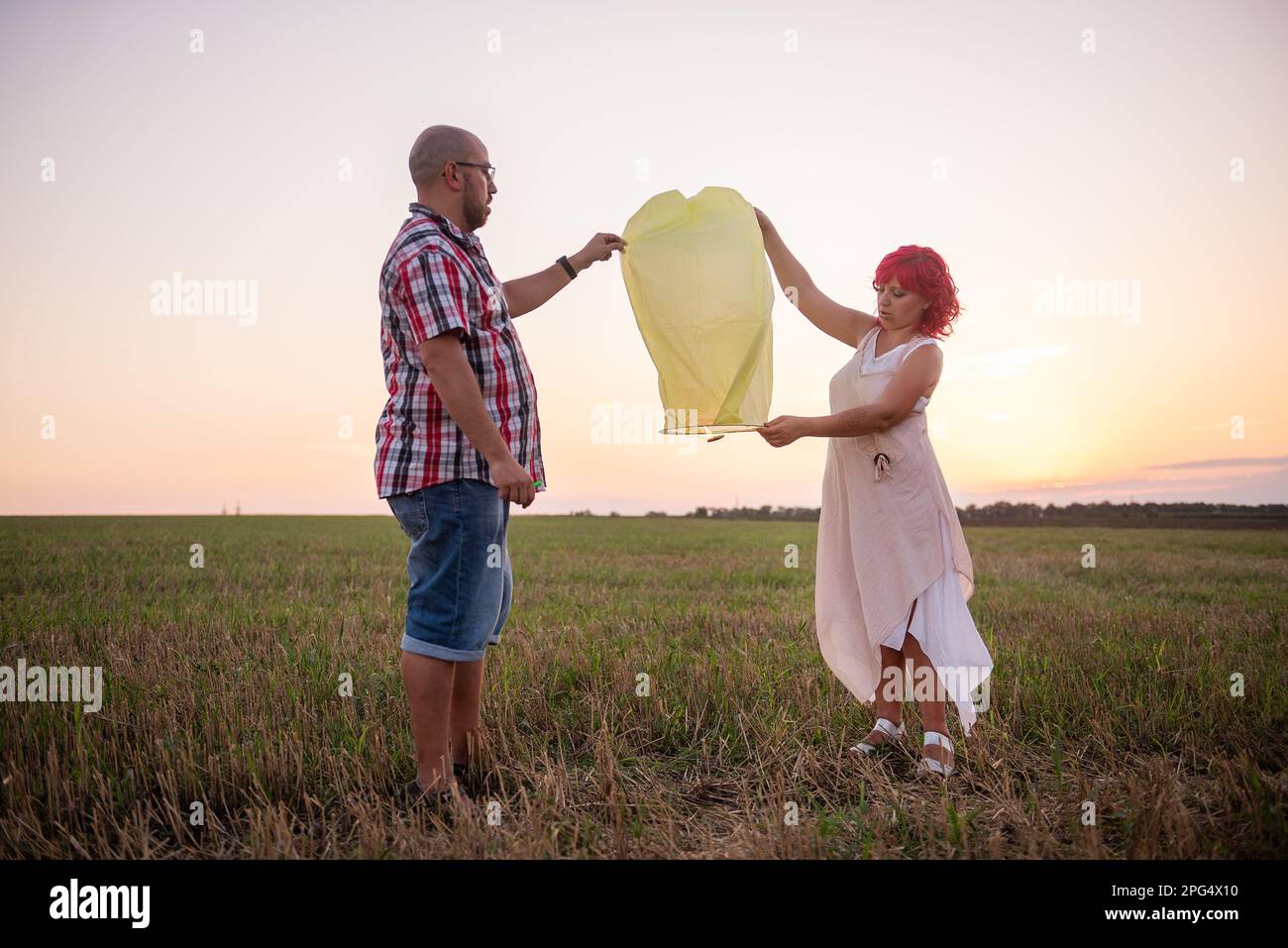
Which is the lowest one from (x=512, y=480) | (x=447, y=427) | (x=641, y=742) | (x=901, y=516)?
(x=641, y=742)

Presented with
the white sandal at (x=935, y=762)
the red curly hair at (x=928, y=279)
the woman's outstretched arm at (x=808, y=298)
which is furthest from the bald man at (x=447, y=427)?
the white sandal at (x=935, y=762)

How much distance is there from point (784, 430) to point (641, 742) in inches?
70.7

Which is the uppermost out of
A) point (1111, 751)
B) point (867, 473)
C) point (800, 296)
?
point (800, 296)

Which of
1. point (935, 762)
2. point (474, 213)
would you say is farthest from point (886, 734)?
point (474, 213)

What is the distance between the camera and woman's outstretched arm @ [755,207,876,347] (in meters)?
4.38

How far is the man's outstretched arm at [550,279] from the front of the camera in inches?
156

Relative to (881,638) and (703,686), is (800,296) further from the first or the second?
(703,686)

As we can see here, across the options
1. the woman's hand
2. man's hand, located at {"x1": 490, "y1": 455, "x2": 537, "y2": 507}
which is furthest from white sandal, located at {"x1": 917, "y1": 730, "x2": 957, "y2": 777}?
man's hand, located at {"x1": 490, "y1": 455, "x2": 537, "y2": 507}

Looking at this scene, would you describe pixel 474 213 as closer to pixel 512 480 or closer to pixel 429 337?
pixel 429 337

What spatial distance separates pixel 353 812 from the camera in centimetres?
328

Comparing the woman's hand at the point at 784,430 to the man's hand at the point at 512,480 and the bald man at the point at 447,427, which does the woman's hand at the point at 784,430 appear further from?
the man's hand at the point at 512,480

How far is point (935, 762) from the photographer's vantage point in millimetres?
3801

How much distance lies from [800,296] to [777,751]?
2.41m
